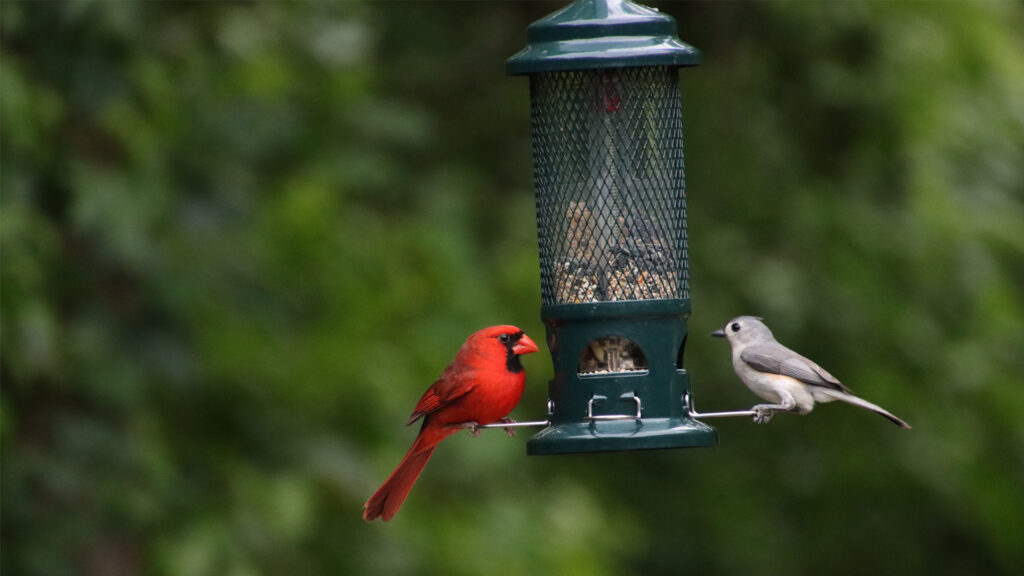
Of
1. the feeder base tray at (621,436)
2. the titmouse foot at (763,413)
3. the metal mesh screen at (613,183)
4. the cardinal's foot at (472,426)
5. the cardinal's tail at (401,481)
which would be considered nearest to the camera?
Result: the feeder base tray at (621,436)

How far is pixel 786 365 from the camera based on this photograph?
648 centimetres

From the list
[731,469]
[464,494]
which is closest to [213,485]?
[464,494]

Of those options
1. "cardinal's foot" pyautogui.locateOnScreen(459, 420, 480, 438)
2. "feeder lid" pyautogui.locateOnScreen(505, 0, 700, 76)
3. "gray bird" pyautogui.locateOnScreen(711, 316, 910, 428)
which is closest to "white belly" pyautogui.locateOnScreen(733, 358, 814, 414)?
"gray bird" pyautogui.locateOnScreen(711, 316, 910, 428)

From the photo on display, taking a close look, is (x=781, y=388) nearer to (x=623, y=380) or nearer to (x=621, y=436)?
(x=623, y=380)

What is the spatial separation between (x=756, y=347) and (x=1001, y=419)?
5154mm

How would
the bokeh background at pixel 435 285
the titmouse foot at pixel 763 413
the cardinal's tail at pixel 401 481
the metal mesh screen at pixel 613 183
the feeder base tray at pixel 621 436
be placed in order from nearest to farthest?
the feeder base tray at pixel 621 436, the titmouse foot at pixel 763 413, the metal mesh screen at pixel 613 183, the cardinal's tail at pixel 401 481, the bokeh background at pixel 435 285

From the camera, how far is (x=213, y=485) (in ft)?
30.1

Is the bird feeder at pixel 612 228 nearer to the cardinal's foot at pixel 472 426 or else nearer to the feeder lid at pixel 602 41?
the feeder lid at pixel 602 41

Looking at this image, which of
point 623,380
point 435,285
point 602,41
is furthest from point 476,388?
point 435,285

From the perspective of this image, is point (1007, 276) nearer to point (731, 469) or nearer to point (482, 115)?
point (731, 469)

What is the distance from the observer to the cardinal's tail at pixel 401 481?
6988mm

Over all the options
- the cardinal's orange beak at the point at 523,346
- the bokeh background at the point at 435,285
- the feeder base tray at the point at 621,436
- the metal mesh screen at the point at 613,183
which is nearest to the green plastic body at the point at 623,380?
the feeder base tray at the point at 621,436

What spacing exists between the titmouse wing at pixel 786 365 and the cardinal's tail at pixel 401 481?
1.47 metres

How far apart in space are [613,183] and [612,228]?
0.18m
